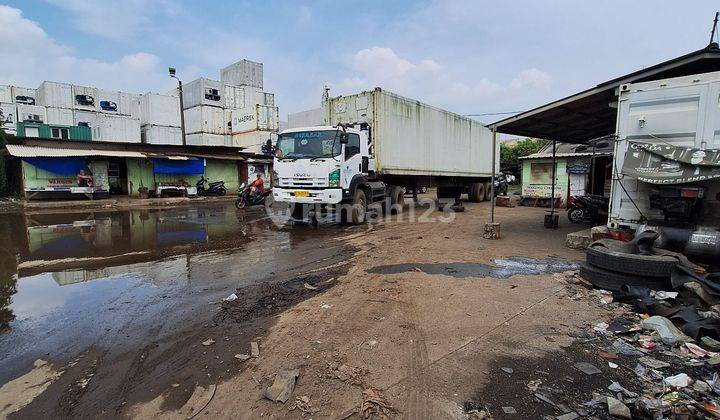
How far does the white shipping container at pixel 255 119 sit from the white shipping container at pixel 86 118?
41.1 ft

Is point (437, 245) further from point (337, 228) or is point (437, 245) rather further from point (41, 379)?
point (41, 379)

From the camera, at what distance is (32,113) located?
106 ft

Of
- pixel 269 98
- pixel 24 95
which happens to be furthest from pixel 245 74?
pixel 24 95

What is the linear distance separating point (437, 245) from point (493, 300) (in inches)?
135

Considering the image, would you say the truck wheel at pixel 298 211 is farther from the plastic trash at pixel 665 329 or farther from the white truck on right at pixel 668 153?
the plastic trash at pixel 665 329

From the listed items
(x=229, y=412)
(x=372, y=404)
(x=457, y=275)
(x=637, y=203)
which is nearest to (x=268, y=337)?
(x=229, y=412)

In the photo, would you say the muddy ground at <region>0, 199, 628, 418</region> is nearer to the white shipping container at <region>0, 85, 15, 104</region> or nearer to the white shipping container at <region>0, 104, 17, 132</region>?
the white shipping container at <region>0, 104, 17, 132</region>

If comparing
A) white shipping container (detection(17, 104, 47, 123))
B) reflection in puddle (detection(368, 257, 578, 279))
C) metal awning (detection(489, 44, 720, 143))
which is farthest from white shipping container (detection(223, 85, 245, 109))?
reflection in puddle (detection(368, 257, 578, 279))

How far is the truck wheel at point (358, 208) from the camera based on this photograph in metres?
10.7

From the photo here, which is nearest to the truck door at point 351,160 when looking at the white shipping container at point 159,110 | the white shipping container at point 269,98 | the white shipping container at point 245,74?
the white shipping container at point 159,110

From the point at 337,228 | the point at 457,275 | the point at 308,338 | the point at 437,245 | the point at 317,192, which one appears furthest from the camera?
the point at 337,228

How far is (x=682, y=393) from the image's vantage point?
2.54 meters

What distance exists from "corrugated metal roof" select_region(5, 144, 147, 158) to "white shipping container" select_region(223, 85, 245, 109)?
20461 millimetres

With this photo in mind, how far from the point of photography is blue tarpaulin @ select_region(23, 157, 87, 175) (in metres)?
18.5
